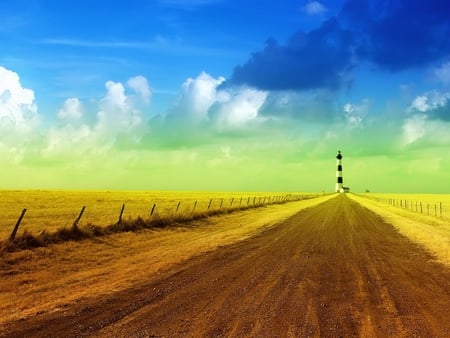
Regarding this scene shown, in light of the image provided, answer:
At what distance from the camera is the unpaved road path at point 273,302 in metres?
7.67

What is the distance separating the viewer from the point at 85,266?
14.1 metres

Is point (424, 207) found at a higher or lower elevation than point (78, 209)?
higher

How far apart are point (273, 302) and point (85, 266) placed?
7197 millimetres

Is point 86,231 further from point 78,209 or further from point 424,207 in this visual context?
point 424,207

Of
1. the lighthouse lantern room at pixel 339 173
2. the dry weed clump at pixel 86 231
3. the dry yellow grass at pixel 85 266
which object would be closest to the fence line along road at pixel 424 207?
the dry weed clump at pixel 86 231

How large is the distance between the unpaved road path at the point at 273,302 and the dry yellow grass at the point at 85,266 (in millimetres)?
714

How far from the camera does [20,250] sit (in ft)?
52.7

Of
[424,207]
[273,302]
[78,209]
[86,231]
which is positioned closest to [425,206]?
[424,207]

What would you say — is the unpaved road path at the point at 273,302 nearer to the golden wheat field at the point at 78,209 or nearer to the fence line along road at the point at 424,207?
the golden wheat field at the point at 78,209

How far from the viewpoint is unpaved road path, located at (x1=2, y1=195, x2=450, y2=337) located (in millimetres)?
7672

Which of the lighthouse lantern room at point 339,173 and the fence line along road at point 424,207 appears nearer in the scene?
the fence line along road at point 424,207

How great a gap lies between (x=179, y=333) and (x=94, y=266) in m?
7.54

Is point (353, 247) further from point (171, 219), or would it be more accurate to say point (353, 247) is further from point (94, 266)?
point (171, 219)

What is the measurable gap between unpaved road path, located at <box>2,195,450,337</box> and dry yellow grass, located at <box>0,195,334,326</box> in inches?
28.1
